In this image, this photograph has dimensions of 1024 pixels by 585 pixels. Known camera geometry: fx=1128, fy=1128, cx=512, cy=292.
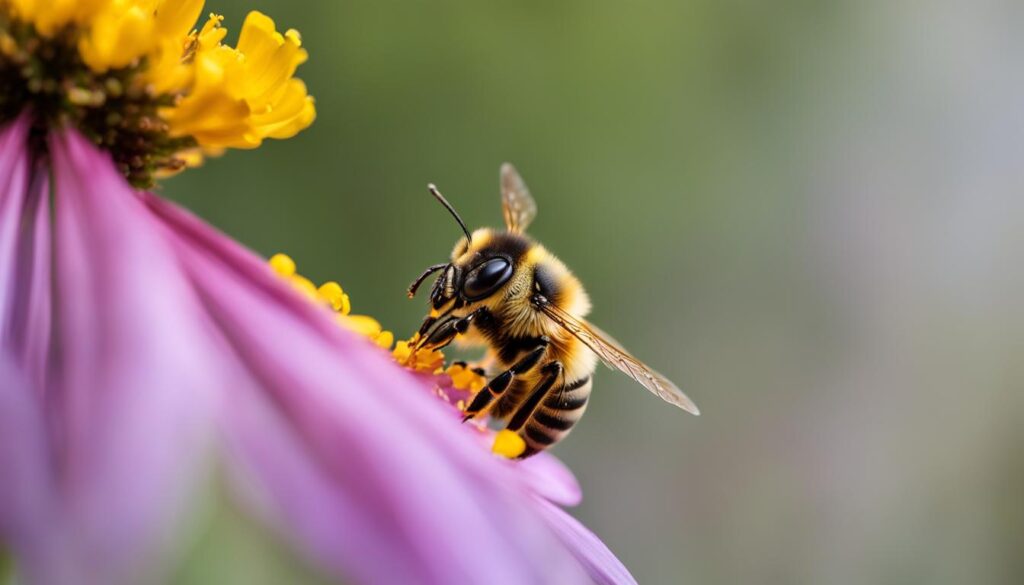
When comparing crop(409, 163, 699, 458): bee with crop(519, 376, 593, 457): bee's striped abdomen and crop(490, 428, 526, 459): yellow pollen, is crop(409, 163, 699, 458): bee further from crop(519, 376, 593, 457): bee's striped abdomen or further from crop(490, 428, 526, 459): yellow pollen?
crop(490, 428, 526, 459): yellow pollen

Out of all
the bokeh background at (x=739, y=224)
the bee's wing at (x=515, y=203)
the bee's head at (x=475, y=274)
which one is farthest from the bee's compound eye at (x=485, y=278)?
the bokeh background at (x=739, y=224)

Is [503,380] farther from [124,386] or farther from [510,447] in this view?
[124,386]

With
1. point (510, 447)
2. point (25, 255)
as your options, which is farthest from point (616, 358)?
point (25, 255)

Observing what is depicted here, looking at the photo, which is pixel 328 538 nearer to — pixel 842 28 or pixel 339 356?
pixel 339 356

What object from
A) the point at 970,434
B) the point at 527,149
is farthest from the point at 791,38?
the point at 970,434

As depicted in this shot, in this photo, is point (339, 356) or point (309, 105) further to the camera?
point (309, 105)

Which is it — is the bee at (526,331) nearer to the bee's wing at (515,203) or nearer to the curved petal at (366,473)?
the bee's wing at (515,203)
